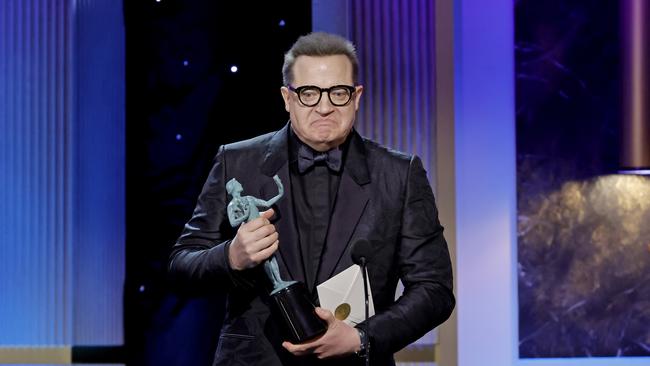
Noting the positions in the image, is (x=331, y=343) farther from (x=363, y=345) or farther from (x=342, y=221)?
(x=342, y=221)

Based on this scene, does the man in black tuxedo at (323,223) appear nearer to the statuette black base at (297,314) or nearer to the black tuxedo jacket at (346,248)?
the black tuxedo jacket at (346,248)

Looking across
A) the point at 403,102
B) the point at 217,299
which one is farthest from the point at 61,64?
the point at 403,102

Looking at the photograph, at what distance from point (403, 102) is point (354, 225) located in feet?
5.87

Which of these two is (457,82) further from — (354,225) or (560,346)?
(354,225)

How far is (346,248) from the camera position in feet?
6.64

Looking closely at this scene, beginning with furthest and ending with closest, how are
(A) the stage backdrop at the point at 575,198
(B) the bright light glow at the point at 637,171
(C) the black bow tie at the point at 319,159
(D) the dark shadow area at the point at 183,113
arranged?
(A) the stage backdrop at the point at 575,198
(B) the bright light glow at the point at 637,171
(D) the dark shadow area at the point at 183,113
(C) the black bow tie at the point at 319,159

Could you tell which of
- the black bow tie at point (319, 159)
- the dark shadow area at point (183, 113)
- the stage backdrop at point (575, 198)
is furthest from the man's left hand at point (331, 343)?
the stage backdrop at point (575, 198)

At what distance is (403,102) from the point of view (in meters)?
3.77

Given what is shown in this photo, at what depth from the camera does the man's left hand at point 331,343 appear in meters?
1.79

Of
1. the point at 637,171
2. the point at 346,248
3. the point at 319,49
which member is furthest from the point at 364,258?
the point at 637,171

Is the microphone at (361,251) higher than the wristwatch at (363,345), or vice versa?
the microphone at (361,251)

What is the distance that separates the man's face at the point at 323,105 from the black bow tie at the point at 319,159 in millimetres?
47

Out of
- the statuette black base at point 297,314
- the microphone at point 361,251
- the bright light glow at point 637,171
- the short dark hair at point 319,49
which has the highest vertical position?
the short dark hair at point 319,49

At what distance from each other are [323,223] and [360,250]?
0.21m
